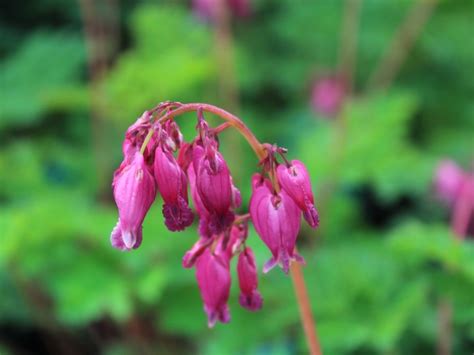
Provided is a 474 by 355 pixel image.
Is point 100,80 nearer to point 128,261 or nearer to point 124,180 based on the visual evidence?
point 128,261

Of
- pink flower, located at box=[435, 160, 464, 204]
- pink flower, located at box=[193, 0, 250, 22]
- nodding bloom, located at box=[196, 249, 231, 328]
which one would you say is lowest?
pink flower, located at box=[435, 160, 464, 204]

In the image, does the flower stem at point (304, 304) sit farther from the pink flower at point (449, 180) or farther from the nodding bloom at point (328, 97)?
the nodding bloom at point (328, 97)

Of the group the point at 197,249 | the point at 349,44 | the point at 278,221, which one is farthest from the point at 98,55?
the point at 278,221

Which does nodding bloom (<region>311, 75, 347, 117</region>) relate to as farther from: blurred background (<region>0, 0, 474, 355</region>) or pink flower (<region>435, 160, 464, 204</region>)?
pink flower (<region>435, 160, 464, 204</region>)

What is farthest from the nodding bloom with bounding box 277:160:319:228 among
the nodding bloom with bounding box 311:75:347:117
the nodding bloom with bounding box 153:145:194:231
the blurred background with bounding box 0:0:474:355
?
the nodding bloom with bounding box 311:75:347:117

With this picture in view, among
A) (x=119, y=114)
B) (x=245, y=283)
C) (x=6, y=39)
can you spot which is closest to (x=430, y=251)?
(x=245, y=283)

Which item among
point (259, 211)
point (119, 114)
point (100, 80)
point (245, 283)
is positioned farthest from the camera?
point (100, 80)
